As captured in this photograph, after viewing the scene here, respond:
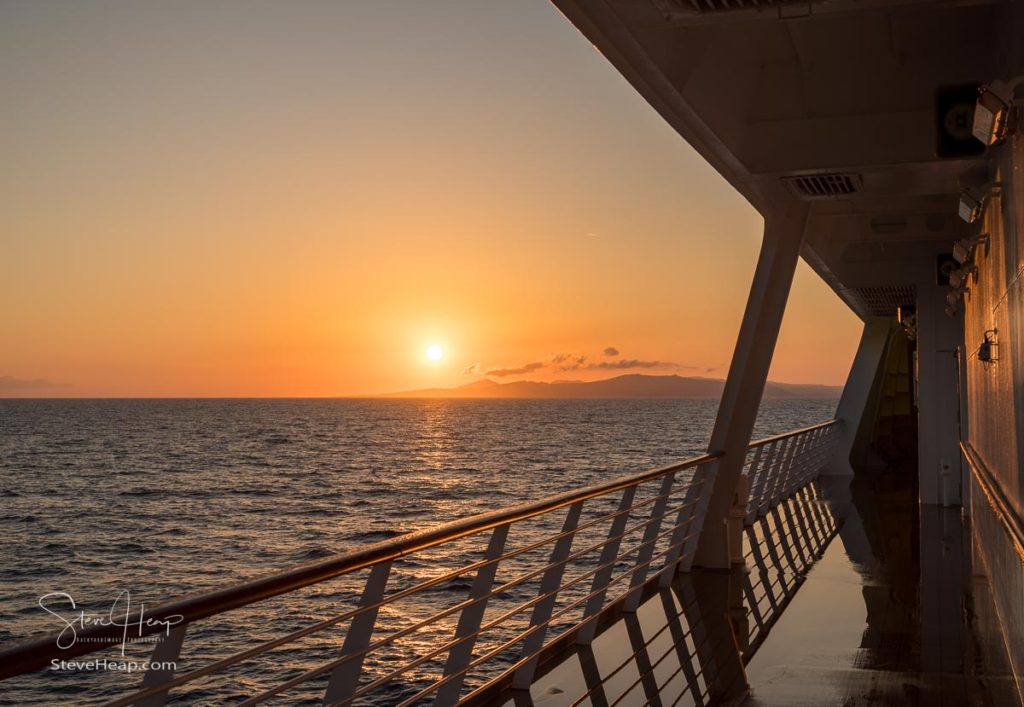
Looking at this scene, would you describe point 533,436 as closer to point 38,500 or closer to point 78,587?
point 38,500

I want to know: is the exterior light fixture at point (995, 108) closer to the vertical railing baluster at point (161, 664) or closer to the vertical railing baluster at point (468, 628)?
the vertical railing baluster at point (468, 628)

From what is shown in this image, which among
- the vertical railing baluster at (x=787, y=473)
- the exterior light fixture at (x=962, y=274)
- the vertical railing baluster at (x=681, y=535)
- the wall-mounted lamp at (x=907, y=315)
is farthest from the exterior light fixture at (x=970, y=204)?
the wall-mounted lamp at (x=907, y=315)

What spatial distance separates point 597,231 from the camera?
30125 mm

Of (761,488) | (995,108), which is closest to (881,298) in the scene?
(761,488)

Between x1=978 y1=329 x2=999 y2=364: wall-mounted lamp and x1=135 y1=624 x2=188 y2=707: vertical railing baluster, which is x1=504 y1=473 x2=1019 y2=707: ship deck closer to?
x1=978 y1=329 x2=999 y2=364: wall-mounted lamp

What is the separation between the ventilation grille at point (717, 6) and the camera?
8.85ft

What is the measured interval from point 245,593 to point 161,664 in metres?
0.25

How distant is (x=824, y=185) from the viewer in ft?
16.1

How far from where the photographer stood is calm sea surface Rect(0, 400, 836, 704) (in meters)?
16.9

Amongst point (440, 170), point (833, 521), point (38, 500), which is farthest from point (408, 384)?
point (833, 521)

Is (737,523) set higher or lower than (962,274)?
lower

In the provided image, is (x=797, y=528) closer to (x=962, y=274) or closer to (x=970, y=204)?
(x=962, y=274)

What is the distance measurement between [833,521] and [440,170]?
16.7 m

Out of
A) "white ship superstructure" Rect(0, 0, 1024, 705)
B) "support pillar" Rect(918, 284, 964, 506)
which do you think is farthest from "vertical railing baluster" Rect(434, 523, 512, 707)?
"support pillar" Rect(918, 284, 964, 506)
